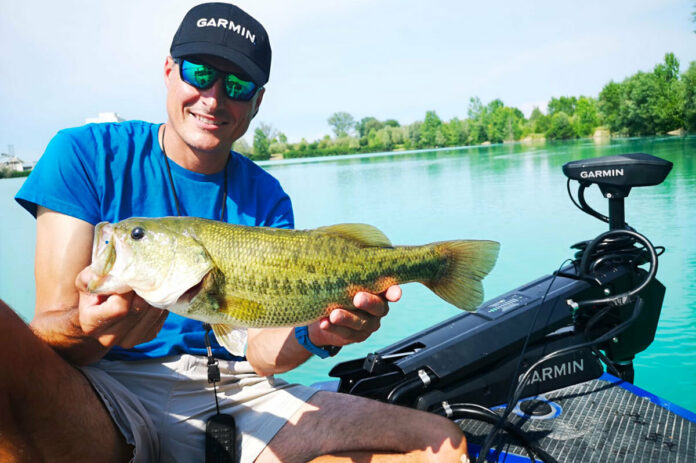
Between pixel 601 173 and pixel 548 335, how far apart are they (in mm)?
1236

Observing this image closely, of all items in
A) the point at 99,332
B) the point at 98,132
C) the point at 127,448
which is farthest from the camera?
the point at 98,132

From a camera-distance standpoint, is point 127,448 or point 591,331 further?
point 591,331

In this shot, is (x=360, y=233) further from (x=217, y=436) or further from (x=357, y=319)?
(x=217, y=436)

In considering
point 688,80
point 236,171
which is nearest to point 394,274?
point 236,171

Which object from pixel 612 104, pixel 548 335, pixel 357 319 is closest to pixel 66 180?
pixel 357 319

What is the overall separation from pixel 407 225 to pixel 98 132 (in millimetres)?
15770

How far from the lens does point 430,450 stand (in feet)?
8.41

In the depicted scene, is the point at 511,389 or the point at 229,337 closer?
the point at 229,337

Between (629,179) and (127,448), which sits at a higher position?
(629,179)

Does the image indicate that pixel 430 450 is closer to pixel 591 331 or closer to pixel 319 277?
pixel 319 277

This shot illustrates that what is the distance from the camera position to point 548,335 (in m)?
3.34

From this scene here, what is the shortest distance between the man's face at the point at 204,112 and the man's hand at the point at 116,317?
43.5 inches

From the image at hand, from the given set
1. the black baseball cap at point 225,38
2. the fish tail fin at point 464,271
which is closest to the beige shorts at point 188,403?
the fish tail fin at point 464,271

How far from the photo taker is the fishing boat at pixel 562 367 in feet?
9.19
